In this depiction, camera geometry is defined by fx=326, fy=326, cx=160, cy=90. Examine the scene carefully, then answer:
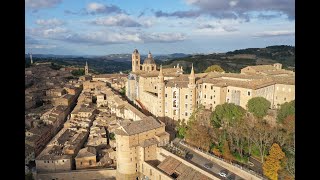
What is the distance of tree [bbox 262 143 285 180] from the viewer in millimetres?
16844

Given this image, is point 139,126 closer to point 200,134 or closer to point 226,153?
point 200,134

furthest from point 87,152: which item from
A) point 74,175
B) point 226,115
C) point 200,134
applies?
point 226,115

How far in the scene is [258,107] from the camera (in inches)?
928

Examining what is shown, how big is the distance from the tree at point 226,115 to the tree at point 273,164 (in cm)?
551

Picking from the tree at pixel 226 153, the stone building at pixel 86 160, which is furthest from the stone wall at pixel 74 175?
the tree at pixel 226 153

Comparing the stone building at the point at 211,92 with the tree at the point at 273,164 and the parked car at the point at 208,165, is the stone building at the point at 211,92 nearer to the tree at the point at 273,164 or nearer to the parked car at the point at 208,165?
the parked car at the point at 208,165

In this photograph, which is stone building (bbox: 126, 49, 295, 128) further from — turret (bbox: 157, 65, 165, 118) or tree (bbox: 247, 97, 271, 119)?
tree (bbox: 247, 97, 271, 119)

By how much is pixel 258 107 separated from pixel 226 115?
244cm

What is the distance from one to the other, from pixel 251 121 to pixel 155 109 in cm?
1154

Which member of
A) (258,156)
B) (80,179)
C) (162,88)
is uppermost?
(162,88)

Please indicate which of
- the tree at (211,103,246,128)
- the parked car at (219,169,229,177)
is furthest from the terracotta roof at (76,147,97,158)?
the parked car at (219,169,229,177)
